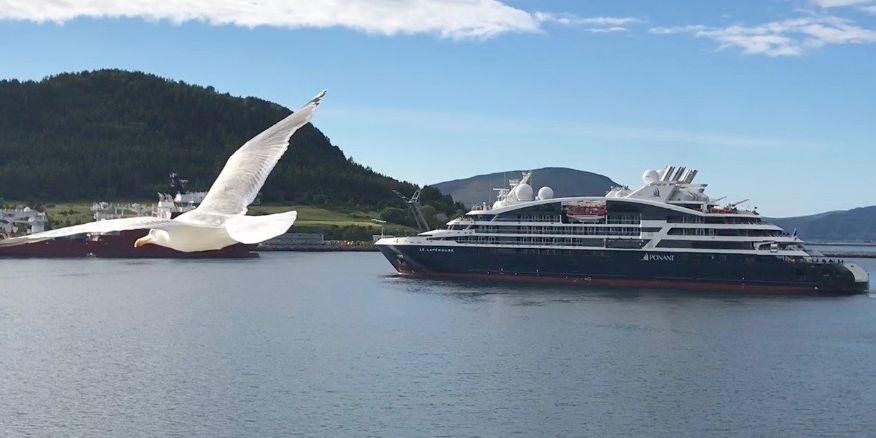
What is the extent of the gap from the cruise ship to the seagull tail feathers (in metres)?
67.9

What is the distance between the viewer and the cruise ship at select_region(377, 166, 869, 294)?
7575cm

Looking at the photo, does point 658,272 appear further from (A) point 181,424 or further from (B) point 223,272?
(A) point 181,424

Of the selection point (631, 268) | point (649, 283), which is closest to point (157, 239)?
point (631, 268)

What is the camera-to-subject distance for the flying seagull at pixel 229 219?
446 inches

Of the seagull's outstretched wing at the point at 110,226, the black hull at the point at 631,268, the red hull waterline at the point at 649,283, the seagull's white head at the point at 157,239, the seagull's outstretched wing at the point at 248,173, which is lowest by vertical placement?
the red hull waterline at the point at 649,283

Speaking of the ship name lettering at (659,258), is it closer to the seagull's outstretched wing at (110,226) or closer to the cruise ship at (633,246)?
the cruise ship at (633,246)

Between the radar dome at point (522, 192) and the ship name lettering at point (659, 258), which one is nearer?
the ship name lettering at point (659, 258)

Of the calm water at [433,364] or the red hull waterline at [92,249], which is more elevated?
the red hull waterline at [92,249]

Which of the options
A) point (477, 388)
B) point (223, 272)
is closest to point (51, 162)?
point (223, 272)

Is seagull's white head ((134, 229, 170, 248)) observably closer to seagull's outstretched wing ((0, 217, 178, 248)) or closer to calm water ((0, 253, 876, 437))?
seagull's outstretched wing ((0, 217, 178, 248))

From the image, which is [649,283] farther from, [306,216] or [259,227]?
[306,216]

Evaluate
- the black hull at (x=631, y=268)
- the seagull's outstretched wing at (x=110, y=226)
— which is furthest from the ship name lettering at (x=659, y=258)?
the seagull's outstretched wing at (x=110, y=226)

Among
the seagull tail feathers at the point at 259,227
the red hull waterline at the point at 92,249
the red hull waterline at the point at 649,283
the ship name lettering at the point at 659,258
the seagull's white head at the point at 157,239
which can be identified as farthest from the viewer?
the red hull waterline at the point at 92,249

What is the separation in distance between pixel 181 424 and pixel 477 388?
418 inches
